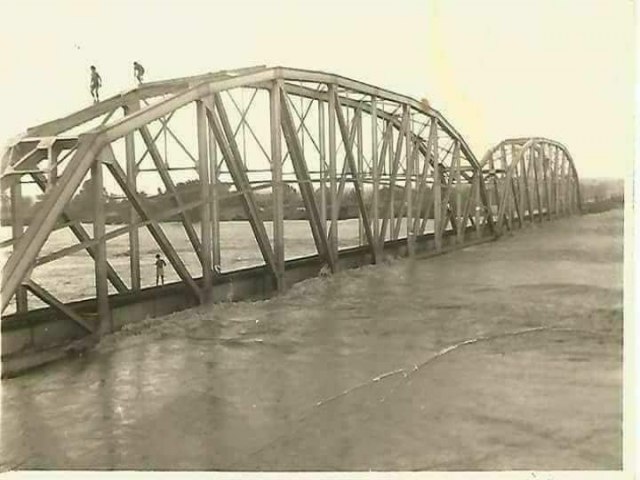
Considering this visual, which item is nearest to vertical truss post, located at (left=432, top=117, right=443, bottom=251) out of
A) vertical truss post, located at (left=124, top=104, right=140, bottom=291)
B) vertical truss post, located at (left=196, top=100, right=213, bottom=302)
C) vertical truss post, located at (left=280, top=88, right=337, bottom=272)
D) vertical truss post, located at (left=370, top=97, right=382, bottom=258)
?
vertical truss post, located at (left=370, top=97, right=382, bottom=258)

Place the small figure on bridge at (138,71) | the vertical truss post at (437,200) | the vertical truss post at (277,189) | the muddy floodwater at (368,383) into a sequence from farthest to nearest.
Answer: the vertical truss post at (437,200) → the vertical truss post at (277,189) → the small figure on bridge at (138,71) → the muddy floodwater at (368,383)

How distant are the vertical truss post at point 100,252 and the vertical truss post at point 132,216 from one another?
5cm

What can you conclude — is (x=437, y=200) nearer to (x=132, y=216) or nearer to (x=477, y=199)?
(x=477, y=199)

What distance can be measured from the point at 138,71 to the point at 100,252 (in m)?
0.33

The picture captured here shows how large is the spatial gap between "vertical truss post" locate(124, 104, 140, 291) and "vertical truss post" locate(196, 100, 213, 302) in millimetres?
120

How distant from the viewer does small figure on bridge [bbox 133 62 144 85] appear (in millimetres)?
1641

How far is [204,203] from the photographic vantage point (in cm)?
171

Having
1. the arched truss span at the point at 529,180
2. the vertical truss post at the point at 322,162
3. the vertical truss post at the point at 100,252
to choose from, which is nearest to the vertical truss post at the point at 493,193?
the arched truss span at the point at 529,180

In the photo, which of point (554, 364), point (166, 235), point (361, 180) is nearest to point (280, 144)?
point (361, 180)

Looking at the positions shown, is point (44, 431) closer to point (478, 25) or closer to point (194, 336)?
point (194, 336)

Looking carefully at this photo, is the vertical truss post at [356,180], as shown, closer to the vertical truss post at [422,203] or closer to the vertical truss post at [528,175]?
the vertical truss post at [422,203]

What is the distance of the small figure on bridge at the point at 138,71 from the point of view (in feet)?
5.38

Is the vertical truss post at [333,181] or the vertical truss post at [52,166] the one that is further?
the vertical truss post at [333,181]

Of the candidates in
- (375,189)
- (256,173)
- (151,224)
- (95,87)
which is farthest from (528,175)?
(95,87)
